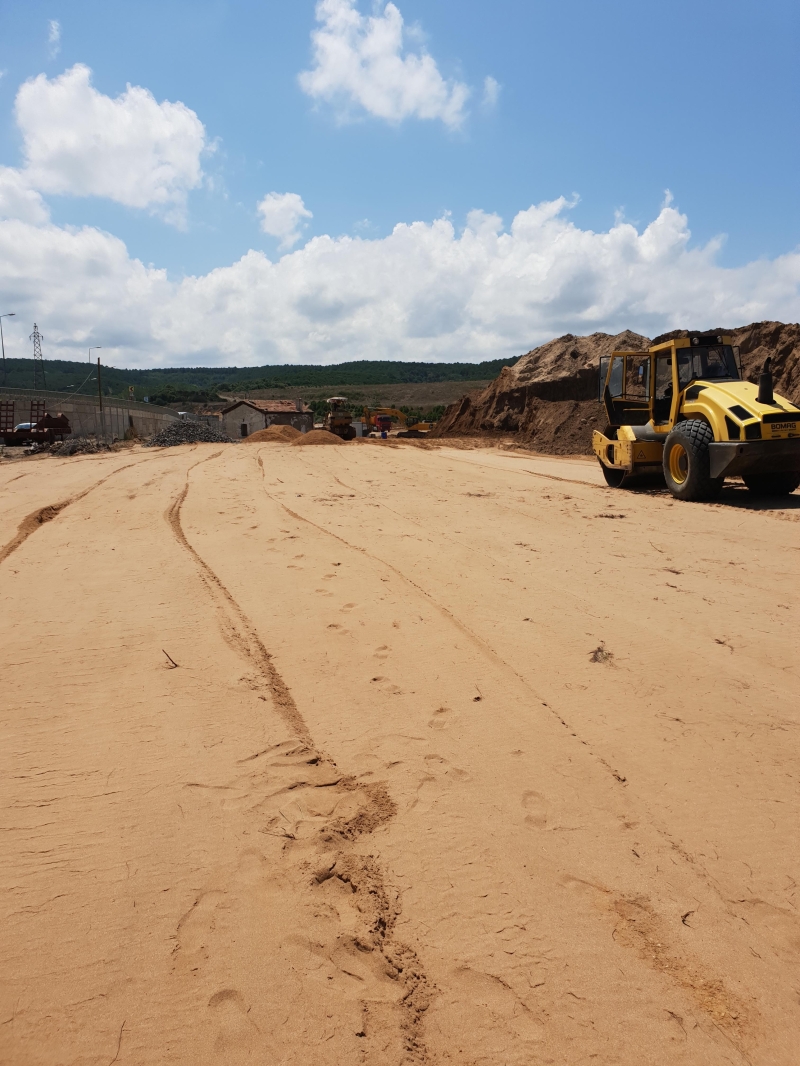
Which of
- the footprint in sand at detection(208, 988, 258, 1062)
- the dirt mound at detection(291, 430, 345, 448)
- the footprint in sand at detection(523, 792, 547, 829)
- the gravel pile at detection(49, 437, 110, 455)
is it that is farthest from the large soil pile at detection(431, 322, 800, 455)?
the footprint in sand at detection(208, 988, 258, 1062)

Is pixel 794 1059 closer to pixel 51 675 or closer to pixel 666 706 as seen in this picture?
pixel 666 706

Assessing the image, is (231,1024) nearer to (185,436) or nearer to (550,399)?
(185,436)

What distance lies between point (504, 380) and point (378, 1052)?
32306 millimetres

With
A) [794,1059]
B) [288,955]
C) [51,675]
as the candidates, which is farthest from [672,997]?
[51,675]

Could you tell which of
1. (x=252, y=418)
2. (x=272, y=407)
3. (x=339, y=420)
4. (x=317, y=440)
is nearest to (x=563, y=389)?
(x=317, y=440)

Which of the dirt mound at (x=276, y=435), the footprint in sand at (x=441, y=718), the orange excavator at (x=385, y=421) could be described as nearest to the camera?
the footprint in sand at (x=441, y=718)

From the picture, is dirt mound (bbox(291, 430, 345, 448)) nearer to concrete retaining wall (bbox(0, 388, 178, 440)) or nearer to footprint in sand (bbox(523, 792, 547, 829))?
concrete retaining wall (bbox(0, 388, 178, 440))

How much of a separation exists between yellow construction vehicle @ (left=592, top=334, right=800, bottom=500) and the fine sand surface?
4.51m

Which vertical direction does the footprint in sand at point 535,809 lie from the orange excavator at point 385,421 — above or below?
below

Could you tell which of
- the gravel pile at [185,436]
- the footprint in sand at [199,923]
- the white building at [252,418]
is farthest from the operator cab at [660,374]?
the white building at [252,418]

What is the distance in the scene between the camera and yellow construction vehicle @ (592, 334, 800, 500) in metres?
9.98

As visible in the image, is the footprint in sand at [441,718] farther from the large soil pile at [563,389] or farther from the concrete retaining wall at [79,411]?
the concrete retaining wall at [79,411]

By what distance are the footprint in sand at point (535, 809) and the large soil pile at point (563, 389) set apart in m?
21.5

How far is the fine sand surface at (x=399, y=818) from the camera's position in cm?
202
